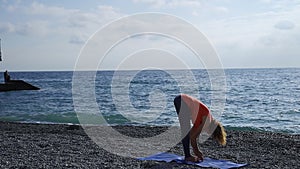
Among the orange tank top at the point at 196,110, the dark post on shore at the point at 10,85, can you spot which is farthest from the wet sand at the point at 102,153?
the dark post on shore at the point at 10,85

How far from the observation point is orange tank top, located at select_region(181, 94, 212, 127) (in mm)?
8602

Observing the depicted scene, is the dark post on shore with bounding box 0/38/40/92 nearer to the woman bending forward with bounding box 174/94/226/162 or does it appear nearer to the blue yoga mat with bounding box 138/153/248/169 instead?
the blue yoga mat with bounding box 138/153/248/169

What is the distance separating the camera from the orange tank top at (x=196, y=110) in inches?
339

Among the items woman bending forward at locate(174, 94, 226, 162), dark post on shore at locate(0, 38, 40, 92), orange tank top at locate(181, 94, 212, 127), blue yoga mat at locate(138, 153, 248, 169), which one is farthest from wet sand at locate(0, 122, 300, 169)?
dark post on shore at locate(0, 38, 40, 92)

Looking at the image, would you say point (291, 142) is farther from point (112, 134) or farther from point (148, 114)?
point (148, 114)

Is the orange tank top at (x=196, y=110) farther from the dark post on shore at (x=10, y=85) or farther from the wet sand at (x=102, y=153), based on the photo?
the dark post on shore at (x=10, y=85)

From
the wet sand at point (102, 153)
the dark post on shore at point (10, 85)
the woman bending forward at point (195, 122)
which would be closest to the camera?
the woman bending forward at point (195, 122)

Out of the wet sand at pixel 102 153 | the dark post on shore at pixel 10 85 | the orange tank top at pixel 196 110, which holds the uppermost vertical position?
the orange tank top at pixel 196 110

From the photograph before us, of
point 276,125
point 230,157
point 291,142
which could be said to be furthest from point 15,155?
point 276,125

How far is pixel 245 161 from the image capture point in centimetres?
952

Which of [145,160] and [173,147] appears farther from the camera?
[173,147]

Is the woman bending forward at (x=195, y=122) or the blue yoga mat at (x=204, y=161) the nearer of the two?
the woman bending forward at (x=195, y=122)

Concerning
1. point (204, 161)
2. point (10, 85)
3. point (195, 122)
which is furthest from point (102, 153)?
point (10, 85)

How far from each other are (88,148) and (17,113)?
725 inches
